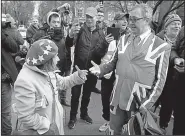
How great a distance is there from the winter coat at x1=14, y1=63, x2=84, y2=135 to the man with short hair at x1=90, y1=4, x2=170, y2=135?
721mm

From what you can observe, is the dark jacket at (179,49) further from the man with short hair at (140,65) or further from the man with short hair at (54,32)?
the man with short hair at (54,32)

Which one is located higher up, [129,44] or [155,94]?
[129,44]

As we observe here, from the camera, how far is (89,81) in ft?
13.5

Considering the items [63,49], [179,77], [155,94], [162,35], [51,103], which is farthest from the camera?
[63,49]

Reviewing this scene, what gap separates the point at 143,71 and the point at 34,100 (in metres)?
1.11

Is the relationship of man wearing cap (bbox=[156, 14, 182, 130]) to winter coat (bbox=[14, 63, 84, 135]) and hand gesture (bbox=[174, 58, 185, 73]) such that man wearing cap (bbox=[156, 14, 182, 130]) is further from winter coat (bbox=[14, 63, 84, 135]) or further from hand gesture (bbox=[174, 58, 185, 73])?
winter coat (bbox=[14, 63, 84, 135])

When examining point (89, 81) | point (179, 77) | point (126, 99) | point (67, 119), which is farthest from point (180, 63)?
point (67, 119)

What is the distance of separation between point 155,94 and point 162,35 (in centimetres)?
152

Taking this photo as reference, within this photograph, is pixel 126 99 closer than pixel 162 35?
Yes

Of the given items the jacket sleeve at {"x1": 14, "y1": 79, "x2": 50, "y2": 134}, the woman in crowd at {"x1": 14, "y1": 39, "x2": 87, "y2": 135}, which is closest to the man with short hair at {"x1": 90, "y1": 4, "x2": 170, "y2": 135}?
the woman in crowd at {"x1": 14, "y1": 39, "x2": 87, "y2": 135}

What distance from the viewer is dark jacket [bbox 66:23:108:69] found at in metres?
3.86

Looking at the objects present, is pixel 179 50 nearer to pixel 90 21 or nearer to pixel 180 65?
pixel 180 65

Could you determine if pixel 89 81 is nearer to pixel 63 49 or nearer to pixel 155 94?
pixel 63 49

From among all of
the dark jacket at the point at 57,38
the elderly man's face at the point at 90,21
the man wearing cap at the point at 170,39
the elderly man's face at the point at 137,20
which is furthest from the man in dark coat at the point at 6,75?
the man wearing cap at the point at 170,39
